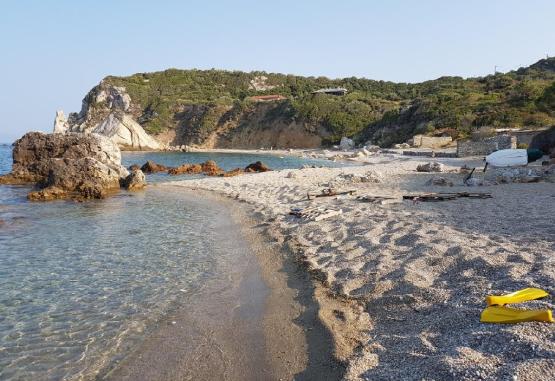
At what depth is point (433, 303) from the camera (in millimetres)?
4871

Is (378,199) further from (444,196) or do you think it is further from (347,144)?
(347,144)

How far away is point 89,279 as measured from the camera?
22.8 feet

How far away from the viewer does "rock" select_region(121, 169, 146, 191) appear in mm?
20600

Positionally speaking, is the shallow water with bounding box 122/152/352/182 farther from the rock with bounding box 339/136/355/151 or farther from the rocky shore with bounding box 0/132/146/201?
the rock with bounding box 339/136/355/151

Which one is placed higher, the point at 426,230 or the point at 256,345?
the point at 426,230

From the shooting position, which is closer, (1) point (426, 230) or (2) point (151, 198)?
(1) point (426, 230)

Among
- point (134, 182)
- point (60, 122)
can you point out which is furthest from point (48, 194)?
point (60, 122)

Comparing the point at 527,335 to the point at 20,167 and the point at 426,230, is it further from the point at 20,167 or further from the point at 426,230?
the point at 20,167

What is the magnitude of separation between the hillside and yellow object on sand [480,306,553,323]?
41.6 metres

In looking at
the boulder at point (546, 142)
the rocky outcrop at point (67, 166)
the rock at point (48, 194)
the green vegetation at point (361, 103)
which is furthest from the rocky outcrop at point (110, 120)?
the boulder at point (546, 142)

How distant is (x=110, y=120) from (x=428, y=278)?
66.8 metres

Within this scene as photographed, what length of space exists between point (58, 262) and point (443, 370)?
23.0 ft

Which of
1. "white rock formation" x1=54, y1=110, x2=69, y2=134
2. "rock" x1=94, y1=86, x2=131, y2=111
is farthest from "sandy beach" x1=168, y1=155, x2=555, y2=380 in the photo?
"rock" x1=94, y1=86, x2=131, y2=111

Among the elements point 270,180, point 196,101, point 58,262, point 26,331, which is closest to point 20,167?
point 270,180
